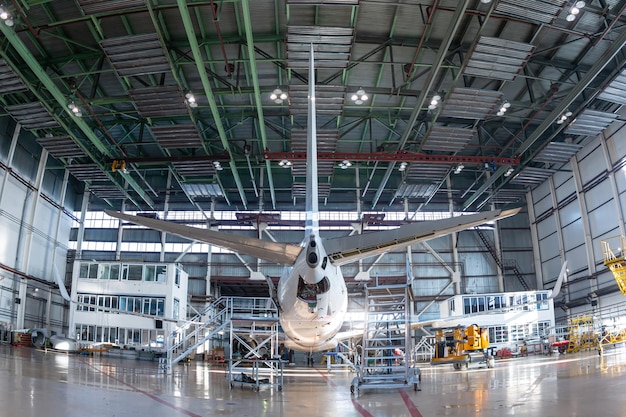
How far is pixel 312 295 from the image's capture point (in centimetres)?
1305

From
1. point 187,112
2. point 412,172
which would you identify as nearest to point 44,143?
point 187,112

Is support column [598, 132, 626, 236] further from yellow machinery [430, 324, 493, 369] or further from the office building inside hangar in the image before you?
yellow machinery [430, 324, 493, 369]

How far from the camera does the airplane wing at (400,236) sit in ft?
34.4

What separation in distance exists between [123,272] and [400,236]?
3917 centimetres

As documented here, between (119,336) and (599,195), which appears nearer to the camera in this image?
(599,195)

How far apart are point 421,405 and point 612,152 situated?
3878cm

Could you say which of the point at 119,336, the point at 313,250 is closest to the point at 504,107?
the point at 313,250

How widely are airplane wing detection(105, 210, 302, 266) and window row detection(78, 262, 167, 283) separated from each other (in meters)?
35.0

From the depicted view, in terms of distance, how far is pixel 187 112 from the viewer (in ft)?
106

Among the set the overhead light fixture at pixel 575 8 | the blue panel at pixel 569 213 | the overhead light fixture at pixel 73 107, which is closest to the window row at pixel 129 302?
the overhead light fixture at pixel 73 107

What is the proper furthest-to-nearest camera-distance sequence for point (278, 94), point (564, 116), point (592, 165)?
point (592, 165) < point (564, 116) < point (278, 94)

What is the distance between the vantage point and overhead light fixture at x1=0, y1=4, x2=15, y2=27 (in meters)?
23.4

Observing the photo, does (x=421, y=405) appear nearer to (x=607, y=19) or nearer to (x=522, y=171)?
(x=607, y=19)

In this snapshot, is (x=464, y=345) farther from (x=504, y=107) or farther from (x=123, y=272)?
(x=123, y=272)
